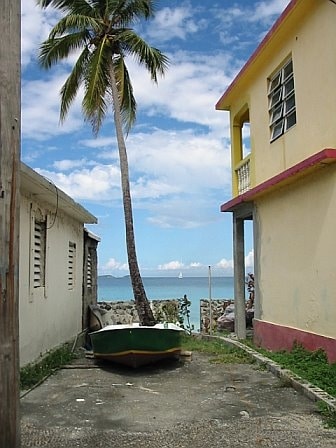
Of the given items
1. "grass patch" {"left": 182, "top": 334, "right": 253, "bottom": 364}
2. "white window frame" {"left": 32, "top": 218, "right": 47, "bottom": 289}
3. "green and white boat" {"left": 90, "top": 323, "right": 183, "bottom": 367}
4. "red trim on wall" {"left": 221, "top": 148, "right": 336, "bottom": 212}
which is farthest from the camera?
"grass patch" {"left": 182, "top": 334, "right": 253, "bottom": 364}

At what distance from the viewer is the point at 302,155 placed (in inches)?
417

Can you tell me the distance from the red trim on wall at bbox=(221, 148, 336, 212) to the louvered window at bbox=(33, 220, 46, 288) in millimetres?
4626

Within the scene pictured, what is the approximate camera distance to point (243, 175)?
14711mm

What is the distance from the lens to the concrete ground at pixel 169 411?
607cm

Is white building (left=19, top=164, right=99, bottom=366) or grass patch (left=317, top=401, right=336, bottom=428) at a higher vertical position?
white building (left=19, top=164, right=99, bottom=366)

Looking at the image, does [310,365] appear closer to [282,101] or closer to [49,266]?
[282,101]

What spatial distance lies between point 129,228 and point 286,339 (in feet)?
20.6

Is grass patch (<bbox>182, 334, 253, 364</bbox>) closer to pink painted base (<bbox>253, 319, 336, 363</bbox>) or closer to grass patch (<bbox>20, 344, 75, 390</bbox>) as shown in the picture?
pink painted base (<bbox>253, 319, 336, 363</bbox>)

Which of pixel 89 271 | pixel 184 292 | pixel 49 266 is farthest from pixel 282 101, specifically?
pixel 184 292

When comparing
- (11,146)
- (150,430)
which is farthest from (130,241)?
(11,146)

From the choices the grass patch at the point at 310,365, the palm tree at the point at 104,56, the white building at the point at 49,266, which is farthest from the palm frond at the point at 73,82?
the grass patch at the point at 310,365

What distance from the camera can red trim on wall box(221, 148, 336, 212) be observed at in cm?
905

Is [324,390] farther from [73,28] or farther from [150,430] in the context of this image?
[73,28]

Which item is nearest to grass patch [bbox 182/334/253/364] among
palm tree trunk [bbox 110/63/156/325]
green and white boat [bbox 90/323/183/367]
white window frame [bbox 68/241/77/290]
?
palm tree trunk [bbox 110/63/156/325]
